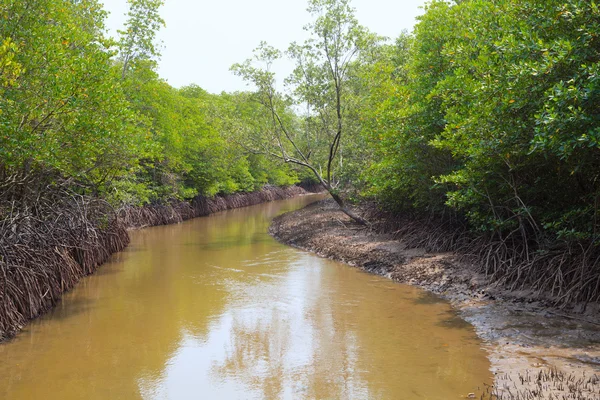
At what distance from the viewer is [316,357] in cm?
692

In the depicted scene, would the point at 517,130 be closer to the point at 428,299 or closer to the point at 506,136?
the point at 506,136

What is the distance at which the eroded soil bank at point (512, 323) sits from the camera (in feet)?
17.8

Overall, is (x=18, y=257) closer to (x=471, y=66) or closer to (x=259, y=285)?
(x=259, y=285)

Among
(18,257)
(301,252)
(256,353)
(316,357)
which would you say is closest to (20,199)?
(18,257)

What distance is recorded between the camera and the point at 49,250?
9539mm

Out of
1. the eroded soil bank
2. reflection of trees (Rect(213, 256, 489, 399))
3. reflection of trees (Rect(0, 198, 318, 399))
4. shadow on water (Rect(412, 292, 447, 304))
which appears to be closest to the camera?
the eroded soil bank

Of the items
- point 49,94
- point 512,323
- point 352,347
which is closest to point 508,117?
point 512,323

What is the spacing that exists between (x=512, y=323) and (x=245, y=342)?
4.26 metres

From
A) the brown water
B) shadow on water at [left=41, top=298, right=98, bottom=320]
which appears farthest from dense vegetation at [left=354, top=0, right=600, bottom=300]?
shadow on water at [left=41, top=298, right=98, bottom=320]

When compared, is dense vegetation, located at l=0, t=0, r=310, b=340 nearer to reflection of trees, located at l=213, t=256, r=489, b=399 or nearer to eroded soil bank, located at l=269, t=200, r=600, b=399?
reflection of trees, located at l=213, t=256, r=489, b=399

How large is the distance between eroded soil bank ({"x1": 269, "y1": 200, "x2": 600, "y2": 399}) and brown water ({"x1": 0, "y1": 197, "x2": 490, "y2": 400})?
15.0 inches

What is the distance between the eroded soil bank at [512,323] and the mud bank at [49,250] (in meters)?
6.93

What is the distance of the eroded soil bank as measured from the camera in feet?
17.8

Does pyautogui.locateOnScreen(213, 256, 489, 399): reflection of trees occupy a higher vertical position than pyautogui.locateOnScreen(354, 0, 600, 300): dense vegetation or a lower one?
lower
